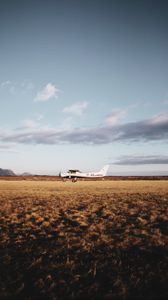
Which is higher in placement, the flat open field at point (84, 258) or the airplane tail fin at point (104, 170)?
the airplane tail fin at point (104, 170)

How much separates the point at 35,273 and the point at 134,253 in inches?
117

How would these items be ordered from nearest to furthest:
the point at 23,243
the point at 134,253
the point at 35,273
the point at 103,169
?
the point at 35,273, the point at 134,253, the point at 23,243, the point at 103,169

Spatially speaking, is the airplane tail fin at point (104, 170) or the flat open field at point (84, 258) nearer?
the flat open field at point (84, 258)

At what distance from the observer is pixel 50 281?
4.71m

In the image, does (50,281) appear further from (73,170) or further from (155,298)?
(73,170)

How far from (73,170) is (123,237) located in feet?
183

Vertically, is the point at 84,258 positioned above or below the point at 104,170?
below

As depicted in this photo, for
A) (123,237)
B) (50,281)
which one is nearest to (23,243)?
(50,281)

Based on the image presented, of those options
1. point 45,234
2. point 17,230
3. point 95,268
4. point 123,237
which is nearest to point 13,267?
point 95,268

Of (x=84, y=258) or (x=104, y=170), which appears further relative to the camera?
→ (x=104, y=170)

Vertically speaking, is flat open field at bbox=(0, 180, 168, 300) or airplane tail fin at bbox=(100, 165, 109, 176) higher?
airplane tail fin at bbox=(100, 165, 109, 176)

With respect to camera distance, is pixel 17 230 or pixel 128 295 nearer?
pixel 128 295

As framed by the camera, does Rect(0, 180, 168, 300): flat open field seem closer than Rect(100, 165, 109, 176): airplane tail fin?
Yes

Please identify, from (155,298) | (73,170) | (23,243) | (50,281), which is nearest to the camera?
(155,298)
